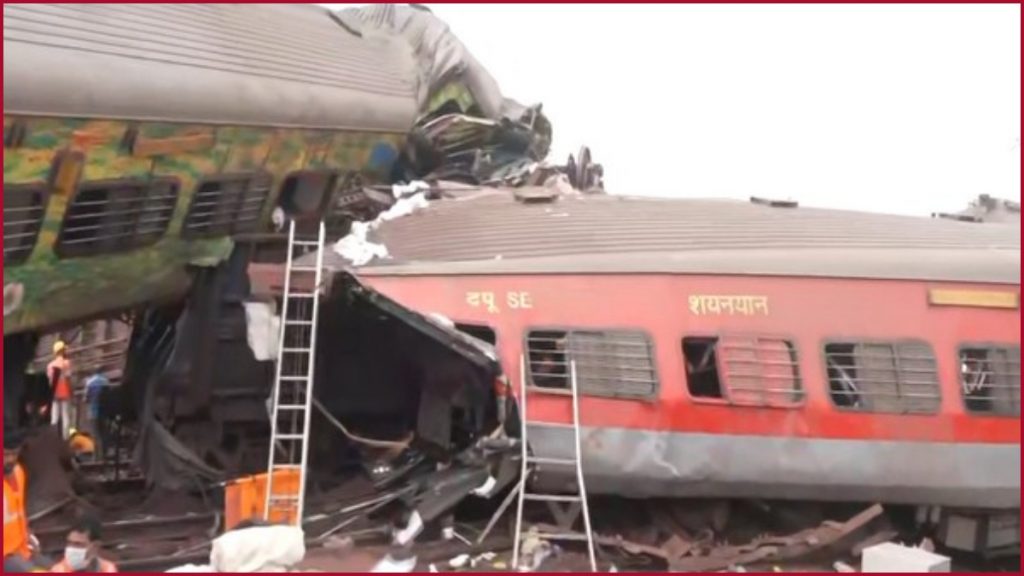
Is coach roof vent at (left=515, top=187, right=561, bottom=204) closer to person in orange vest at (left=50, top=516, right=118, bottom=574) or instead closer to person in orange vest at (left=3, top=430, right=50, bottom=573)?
person in orange vest at (left=50, top=516, right=118, bottom=574)

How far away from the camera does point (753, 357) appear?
35.1 ft

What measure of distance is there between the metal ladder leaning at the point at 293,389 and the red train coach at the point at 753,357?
42 cm

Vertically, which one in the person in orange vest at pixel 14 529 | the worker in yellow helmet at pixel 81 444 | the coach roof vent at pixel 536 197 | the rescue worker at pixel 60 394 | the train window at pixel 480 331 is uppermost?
the coach roof vent at pixel 536 197

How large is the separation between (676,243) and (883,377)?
2.38 metres

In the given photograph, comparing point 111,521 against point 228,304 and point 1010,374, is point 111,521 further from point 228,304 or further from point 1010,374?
point 1010,374

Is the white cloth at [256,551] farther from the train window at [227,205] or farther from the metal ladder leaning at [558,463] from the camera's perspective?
the train window at [227,205]

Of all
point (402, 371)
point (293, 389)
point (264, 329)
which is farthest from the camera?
point (402, 371)

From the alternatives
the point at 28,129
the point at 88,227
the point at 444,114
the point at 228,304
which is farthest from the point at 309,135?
the point at 444,114

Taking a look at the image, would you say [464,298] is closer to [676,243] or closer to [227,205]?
[676,243]

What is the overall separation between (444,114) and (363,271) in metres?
10.1

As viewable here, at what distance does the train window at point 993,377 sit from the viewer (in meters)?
11.0

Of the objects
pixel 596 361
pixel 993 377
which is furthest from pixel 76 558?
pixel 993 377

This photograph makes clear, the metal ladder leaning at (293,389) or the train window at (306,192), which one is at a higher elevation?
the train window at (306,192)

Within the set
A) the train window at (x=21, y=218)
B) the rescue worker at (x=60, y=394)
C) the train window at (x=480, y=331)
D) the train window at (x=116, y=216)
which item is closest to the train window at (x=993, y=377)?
the train window at (x=480, y=331)
